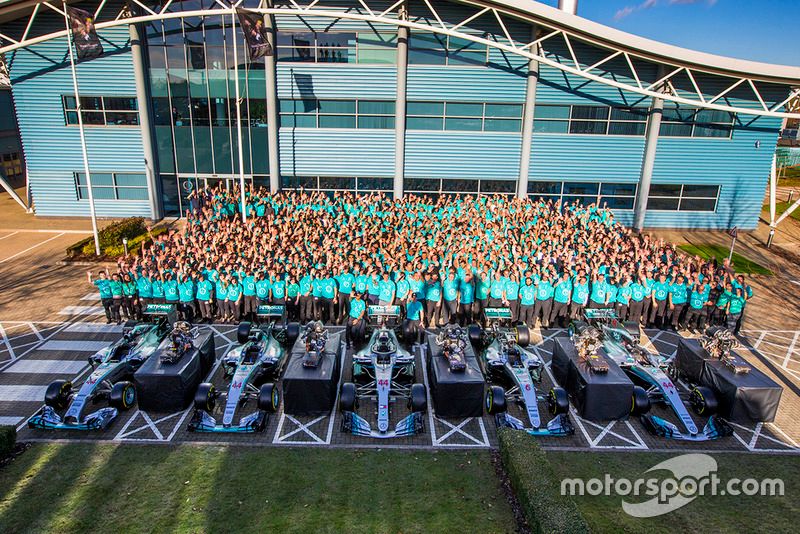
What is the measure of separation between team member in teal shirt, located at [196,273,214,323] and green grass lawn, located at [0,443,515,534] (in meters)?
5.58

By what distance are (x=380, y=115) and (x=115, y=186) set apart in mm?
15048

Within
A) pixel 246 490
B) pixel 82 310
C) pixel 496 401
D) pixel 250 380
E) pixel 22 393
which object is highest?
pixel 496 401

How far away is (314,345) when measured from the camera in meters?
11.1

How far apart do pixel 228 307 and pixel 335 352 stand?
499cm

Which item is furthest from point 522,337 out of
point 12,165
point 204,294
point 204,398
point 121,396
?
point 12,165

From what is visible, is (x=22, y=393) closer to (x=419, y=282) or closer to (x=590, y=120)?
(x=419, y=282)

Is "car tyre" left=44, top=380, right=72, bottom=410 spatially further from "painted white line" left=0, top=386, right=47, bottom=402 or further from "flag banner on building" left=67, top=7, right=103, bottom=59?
"flag banner on building" left=67, top=7, right=103, bottom=59

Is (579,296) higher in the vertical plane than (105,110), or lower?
lower

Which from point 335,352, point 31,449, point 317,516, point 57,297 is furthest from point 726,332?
point 57,297

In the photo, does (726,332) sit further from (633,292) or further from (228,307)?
(228,307)

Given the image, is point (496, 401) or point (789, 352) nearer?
point (496, 401)

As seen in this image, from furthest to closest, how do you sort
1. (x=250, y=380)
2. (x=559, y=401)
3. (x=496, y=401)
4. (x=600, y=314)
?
(x=600, y=314), (x=250, y=380), (x=496, y=401), (x=559, y=401)

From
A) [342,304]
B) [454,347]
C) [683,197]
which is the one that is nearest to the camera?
[454,347]

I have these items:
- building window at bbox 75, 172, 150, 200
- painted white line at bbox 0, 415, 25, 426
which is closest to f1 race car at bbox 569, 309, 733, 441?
painted white line at bbox 0, 415, 25, 426
